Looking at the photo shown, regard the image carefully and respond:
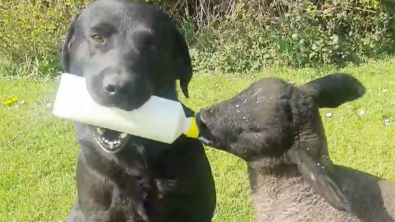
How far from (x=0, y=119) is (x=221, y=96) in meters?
2.84

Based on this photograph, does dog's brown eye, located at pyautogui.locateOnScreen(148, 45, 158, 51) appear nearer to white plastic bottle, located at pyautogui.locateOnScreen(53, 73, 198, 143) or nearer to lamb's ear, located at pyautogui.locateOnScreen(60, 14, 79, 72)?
white plastic bottle, located at pyautogui.locateOnScreen(53, 73, 198, 143)

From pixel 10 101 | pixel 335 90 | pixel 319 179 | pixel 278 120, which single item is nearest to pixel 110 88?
pixel 278 120

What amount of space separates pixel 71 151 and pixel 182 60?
2846mm

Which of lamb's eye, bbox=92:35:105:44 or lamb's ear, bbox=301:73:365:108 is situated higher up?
lamb's ear, bbox=301:73:365:108

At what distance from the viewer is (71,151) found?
6648 mm

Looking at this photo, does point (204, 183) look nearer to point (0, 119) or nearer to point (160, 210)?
point (160, 210)

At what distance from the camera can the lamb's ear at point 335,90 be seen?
379 cm

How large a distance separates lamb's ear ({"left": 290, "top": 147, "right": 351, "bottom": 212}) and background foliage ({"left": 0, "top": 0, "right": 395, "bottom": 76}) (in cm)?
593

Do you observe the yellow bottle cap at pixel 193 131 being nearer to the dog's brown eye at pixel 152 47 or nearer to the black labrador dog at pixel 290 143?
the black labrador dog at pixel 290 143

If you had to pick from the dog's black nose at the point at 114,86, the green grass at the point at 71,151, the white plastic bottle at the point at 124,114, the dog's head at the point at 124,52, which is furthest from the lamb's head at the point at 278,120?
the green grass at the point at 71,151

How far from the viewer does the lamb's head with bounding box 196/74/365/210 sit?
374cm

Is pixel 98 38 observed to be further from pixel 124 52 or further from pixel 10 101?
pixel 10 101

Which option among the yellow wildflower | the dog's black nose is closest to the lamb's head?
the dog's black nose

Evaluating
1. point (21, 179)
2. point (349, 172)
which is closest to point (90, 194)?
point (349, 172)
